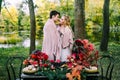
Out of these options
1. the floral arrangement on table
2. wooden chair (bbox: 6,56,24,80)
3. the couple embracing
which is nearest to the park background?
wooden chair (bbox: 6,56,24,80)

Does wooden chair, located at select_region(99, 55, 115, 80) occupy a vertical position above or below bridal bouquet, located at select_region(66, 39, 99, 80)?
below

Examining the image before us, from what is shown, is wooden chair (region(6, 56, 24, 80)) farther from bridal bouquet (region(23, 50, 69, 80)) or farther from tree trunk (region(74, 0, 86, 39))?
tree trunk (region(74, 0, 86, 39))

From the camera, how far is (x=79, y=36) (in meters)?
16.4

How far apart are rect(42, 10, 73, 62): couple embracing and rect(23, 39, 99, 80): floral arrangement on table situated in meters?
0.40

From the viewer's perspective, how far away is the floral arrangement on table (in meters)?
7.09

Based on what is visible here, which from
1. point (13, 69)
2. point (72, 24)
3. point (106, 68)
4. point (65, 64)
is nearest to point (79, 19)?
point (106, 68)

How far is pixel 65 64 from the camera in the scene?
7.50 meters

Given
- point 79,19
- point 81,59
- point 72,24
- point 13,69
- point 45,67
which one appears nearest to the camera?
point 81,59

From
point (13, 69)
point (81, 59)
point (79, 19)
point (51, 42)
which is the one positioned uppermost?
point (51, 42)

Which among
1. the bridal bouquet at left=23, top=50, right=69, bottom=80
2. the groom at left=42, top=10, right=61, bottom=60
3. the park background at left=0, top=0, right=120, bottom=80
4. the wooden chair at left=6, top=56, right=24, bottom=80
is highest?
the groom at left=42, top=10, right=61, bottom=60

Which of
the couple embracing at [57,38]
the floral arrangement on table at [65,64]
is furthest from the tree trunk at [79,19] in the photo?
the floral arrangement on table at [65,64]

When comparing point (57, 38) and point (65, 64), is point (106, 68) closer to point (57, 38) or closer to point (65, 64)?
point (57, 38)

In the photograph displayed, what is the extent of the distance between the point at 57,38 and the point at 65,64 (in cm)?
84

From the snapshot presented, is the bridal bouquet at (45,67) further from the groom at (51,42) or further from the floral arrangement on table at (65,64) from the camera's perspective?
the groom at (51,42)
